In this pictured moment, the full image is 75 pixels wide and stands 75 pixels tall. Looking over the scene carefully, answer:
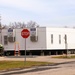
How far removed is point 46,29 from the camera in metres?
53.2

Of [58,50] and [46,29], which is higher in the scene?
[46,29]

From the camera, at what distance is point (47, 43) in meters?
53.2

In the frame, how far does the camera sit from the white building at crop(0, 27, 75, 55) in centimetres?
5325

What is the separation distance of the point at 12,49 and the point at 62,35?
8.79m

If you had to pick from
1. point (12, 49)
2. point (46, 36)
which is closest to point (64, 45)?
point (46, 36)

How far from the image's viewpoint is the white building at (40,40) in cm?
5325

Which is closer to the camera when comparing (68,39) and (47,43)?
(47,43)

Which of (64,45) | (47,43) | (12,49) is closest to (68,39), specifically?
(64,45)

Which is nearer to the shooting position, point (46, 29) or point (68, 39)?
point (46, 29)

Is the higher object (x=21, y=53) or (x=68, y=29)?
(x=68, y=29)

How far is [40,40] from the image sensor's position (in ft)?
175

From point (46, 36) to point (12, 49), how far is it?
6492 millimetres

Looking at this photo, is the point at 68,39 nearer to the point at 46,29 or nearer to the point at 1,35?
the point at 46,29

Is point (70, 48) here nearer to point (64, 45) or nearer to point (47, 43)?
point (64, 45)
